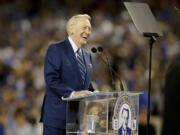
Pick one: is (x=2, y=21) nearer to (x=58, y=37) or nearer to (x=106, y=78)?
(x=58, y=37)

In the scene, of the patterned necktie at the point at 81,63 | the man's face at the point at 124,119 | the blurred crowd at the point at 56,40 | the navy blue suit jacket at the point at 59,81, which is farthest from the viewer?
the blurred crowd at the point at 56,40

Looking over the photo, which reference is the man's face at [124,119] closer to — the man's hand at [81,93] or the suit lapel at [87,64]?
the man's hand at [81,93]

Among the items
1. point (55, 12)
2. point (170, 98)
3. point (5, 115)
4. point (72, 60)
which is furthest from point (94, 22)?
point (170, 98)

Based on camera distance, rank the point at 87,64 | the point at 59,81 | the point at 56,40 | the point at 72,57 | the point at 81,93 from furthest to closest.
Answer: the point at 56,40, the point at 87,64, the point at 72,57, the point at 59,81, the point at 81,93

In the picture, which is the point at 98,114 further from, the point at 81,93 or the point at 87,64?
the point at 87,64

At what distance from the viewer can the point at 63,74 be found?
161 inches

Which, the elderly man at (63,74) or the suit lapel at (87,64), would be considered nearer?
the elderly man at (63,74)

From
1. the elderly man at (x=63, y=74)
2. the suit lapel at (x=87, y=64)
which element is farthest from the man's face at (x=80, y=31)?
the suit lapel at (x=87, y=64)

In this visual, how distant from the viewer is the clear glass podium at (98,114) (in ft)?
12.5

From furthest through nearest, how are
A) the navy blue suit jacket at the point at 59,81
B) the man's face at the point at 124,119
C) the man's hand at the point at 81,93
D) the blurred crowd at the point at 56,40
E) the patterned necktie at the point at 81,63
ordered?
the blurred crowd at the point at 56,40
the patterned necktie at the point at 81,63
the navy blue suit jacket at the point at 59,81
the man's face at the point at 124,119
the man's hand at the point at 81,93

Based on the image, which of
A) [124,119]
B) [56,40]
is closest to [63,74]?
[124,119]

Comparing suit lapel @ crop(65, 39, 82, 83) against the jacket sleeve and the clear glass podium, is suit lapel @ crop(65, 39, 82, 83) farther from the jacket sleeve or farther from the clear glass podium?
the clear glass podium

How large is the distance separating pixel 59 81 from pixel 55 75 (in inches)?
2.1

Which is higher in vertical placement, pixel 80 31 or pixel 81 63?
pixel 80 31
